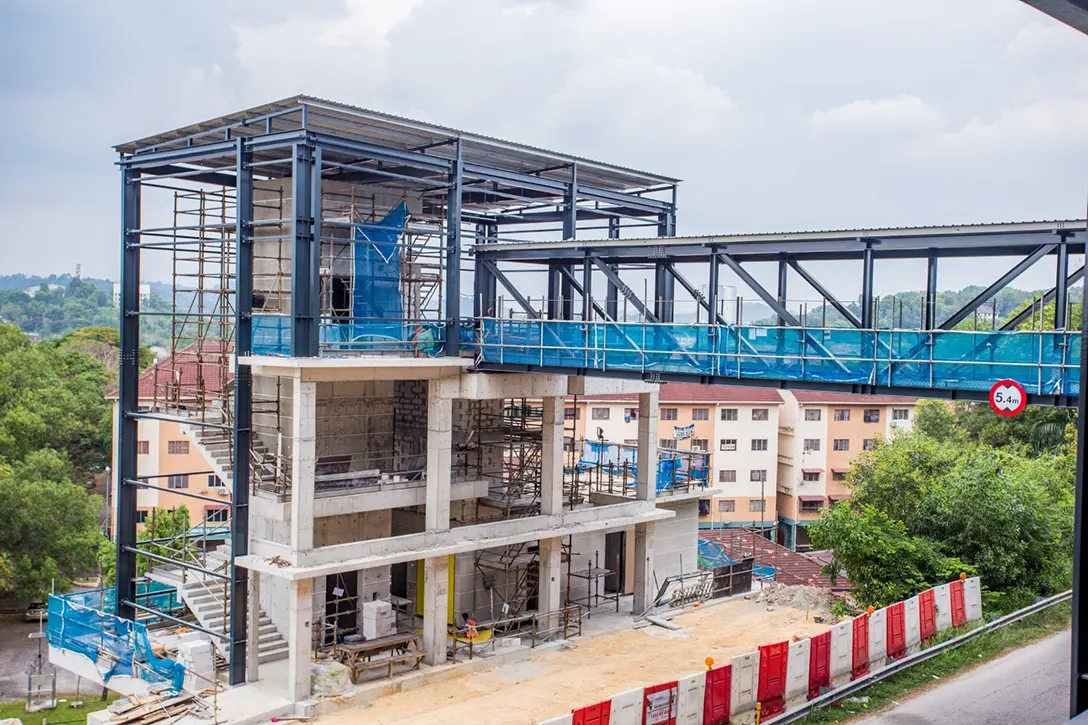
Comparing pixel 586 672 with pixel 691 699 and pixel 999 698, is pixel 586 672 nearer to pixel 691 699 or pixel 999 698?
pixel 691 699

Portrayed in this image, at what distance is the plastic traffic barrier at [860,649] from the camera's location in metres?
24.2

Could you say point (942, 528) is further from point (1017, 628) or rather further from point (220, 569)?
point (220, 569)

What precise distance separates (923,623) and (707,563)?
1320 centimetres

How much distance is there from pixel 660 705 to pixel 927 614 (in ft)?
32.8

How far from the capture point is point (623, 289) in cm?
2662

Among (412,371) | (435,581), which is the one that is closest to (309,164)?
(412,371)

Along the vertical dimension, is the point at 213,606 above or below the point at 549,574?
below

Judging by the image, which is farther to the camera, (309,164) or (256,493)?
(256,493)

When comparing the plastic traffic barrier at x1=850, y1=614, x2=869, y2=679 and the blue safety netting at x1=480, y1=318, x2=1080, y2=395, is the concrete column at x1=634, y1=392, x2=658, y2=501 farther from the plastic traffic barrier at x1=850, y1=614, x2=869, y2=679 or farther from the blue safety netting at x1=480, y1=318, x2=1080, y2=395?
the plastic traffic barrier at x1=850, y1=614, x2=869, y2=679

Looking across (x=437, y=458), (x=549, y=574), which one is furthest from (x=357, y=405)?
(x=549, y=574)

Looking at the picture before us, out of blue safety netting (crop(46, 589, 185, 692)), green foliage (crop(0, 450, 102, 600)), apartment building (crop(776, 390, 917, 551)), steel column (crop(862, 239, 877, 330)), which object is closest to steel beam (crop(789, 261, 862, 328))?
steel column (crop(862, 239, 877, 330))

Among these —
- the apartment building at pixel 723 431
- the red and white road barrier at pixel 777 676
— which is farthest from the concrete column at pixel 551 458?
the apartment building at pixel 723 431

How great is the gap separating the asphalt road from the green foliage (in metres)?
32.2

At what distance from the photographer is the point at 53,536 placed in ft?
135
